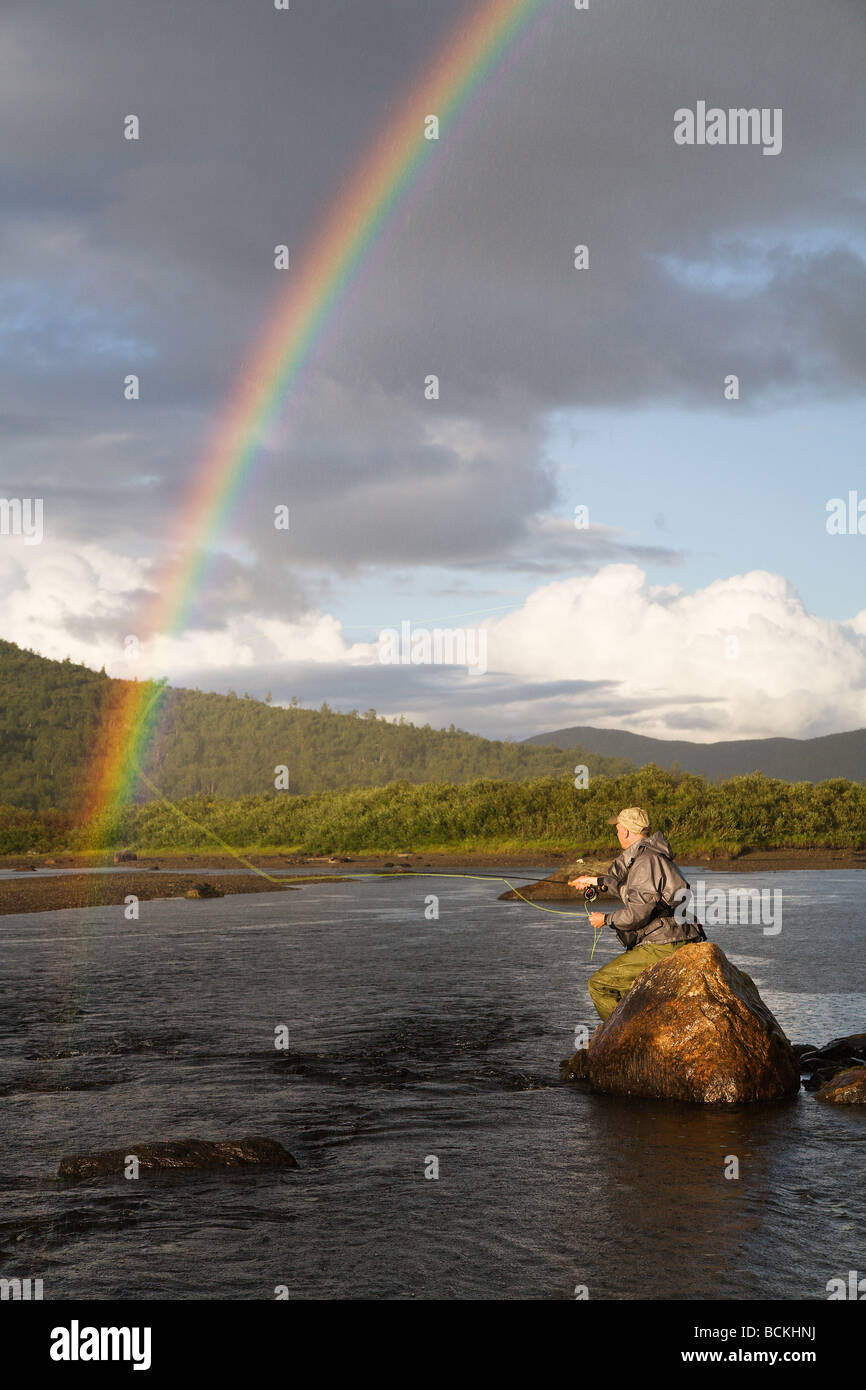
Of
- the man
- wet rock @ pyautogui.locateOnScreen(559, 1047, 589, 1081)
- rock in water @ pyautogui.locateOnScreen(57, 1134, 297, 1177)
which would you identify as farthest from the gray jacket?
rock in water @ pyautogui.locateOnScreen(57, 1134, 297, 1177)

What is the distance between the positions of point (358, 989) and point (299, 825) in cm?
9476

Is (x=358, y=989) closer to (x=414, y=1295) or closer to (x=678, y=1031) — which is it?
(x=678, y=1031)

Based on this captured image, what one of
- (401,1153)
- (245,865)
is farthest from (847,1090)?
(245,865)

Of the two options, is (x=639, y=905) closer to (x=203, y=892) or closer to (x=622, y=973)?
(x=622, y=973)

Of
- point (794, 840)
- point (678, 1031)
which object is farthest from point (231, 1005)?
point (794, 840)

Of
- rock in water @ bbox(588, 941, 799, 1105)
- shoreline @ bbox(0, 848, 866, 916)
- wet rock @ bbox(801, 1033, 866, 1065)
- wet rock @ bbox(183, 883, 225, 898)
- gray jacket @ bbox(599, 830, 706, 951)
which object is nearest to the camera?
rock in water @ bbox(588, 941, 799, 1105)

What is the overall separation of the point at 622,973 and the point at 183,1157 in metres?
5.28

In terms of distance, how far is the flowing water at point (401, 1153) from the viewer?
24.6 ft

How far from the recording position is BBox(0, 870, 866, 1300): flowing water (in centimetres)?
751

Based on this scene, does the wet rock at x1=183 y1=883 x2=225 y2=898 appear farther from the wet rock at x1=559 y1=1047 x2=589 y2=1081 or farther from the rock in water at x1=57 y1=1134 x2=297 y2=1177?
the rock in water at x1=57 y1=1134 x2=297 y2=1177

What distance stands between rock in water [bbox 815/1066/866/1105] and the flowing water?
0.43 feet

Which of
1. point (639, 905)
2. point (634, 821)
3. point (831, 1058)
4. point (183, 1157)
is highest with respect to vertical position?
point (634, 821)

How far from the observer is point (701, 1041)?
11883mm
